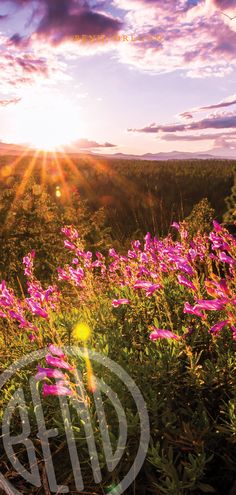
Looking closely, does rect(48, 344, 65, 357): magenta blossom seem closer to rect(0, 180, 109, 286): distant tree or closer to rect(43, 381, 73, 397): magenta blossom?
rect(43, 381, 73, 397): magenta blossom

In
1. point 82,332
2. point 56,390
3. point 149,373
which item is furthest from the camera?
point 82,332

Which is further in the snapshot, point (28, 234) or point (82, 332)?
point (28, 234)

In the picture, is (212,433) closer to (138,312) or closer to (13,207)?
(138,312)

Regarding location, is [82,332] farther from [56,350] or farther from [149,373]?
[56,350]

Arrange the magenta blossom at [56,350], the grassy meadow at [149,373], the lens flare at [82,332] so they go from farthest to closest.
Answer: the lens flare at [82,332], the grassy meadow at [149,373], the magenta blossom at [56,350]

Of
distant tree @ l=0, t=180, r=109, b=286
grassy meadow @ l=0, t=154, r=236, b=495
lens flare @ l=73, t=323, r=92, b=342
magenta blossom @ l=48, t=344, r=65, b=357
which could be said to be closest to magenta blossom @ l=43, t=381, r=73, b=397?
grassy meadow @ l=0, t=154, r=236, b=495

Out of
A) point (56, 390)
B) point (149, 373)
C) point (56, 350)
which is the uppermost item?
point (56, 350)

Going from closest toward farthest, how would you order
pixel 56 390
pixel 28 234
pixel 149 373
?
pixel 56 390, pixel 149 373, pixel 28 234

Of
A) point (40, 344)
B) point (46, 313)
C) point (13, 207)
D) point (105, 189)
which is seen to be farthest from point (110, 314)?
point (105, 189)

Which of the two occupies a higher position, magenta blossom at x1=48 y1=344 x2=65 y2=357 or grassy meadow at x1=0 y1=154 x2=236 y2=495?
magenta blossom at x1=48 y1=344 x2=65 y2=357

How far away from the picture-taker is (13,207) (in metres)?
7.92

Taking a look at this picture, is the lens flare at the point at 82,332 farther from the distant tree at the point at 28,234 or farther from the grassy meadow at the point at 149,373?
the distant tree at the point at 28,234

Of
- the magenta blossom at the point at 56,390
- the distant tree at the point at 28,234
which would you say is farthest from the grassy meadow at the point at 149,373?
the distant tree at the point at 28,234

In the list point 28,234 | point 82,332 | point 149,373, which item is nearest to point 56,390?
point 149,373
